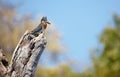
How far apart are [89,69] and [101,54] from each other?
2392mm

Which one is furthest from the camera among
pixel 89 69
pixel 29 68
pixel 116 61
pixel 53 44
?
pixel 53 44

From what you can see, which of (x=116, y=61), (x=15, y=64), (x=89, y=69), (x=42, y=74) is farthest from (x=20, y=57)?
(x=42, y=74)

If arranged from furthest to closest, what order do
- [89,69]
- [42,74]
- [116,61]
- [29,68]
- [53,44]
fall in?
[53,44] → [42,74] → [89,69] → [116,61] → [29,68]

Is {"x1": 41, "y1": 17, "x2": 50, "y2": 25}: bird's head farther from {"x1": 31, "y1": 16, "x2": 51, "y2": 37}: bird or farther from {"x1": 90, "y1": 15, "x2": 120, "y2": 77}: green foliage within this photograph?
{"x1": 90, "y1": 15, "x2": 120, "y2": 77}: green foliage

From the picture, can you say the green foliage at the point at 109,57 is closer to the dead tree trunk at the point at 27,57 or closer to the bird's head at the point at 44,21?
the bird's head at the point at 44,21

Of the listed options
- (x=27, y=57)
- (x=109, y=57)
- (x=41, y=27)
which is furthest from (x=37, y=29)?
(x=109, y=57)

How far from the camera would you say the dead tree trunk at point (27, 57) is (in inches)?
228

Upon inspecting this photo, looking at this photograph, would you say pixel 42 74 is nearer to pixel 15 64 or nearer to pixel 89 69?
pixel 89 69

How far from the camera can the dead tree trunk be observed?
5789mm

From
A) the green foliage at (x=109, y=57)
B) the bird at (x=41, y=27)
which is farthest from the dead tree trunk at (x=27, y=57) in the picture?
the green foliage at (x=109, y=57)

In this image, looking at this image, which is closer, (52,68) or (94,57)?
(94,57)

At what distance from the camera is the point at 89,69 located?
1330 inches

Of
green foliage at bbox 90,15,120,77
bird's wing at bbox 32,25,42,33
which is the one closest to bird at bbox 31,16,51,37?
bird's wing at bbox 32,25,42,33

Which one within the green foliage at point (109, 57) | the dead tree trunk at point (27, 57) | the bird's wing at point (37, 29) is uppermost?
the green foliage at point (109, 57)
